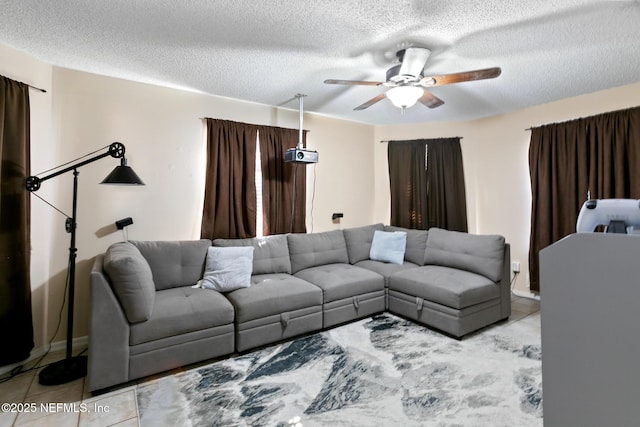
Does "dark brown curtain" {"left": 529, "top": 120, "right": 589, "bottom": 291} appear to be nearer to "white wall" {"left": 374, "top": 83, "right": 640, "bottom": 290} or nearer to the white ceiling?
"white wall" {"left": 374, "top": 83, "right": 640, "bottom": 290}

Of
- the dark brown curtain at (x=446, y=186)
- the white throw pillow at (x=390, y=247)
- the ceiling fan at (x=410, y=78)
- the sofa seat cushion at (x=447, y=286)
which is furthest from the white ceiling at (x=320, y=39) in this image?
the sofa seat cushion at (x=447, y=286)

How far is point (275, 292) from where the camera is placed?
109 inches

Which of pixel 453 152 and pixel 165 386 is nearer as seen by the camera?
pixel 165 386

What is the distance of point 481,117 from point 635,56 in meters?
1.83

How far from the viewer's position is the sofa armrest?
204 centimetres

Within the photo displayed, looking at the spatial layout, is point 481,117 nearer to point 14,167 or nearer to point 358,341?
point 358,341

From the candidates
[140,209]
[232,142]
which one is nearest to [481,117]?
[232,142]

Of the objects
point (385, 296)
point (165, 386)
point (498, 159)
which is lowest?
point (165, 386)

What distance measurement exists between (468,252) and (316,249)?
1.68 m

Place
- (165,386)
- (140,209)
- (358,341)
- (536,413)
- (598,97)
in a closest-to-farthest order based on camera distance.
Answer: (536,413), (165,386), (358,341), (140,209), (598,97)

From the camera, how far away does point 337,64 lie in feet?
8.59

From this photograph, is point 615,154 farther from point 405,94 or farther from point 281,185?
point 281,185

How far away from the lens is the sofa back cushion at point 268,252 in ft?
10.8

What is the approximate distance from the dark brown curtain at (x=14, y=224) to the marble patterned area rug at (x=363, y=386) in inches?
42.5
